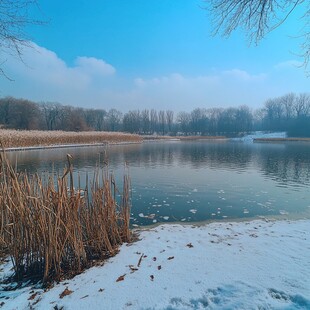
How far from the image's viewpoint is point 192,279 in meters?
2.73

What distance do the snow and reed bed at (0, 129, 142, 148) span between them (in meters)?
18.0

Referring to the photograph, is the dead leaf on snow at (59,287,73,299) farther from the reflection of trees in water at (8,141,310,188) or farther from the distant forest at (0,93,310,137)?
the distant forest at (0,93,310,137)

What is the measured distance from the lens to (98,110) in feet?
271

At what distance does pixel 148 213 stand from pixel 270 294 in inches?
173

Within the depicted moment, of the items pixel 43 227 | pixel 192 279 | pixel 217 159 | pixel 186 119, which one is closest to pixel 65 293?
pixel 43 227

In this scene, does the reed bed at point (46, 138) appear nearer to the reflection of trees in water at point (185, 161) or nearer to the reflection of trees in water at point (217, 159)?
the reflection of trees in water at point (185, 161)

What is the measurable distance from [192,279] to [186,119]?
92437 mm

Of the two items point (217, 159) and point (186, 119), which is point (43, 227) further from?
point (186, 119)

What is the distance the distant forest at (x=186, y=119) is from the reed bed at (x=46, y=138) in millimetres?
26326

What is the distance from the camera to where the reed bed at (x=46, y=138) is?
23.4 metres

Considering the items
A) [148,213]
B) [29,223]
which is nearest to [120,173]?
[148,213]

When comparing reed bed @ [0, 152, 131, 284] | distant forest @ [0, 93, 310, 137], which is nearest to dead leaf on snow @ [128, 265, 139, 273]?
reed bed @ [0, 152, 131, 284]

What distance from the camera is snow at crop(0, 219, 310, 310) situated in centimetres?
233

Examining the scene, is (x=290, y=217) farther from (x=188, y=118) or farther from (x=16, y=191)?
(x=188, y=118)
